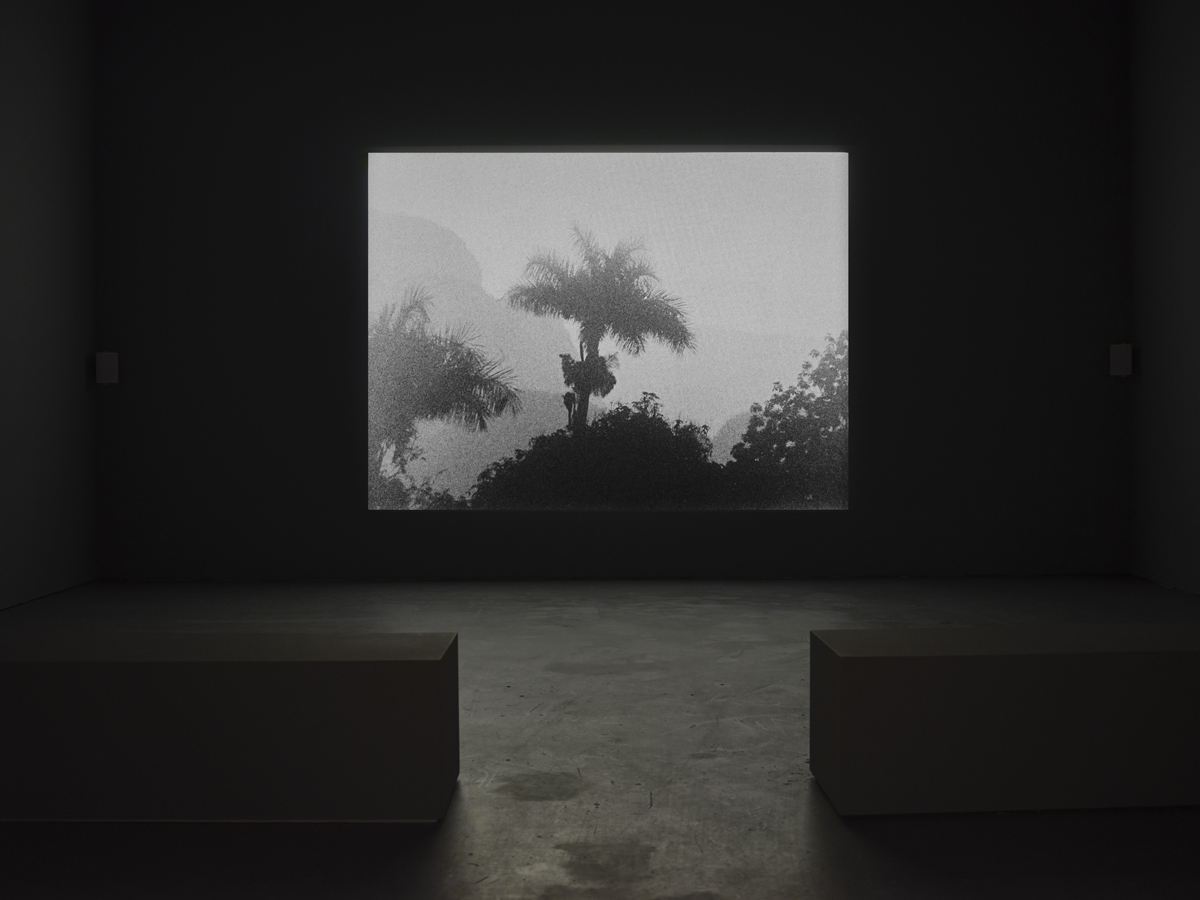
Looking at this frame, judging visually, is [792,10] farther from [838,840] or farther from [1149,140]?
[838,840]

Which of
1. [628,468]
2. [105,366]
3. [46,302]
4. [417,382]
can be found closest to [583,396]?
[628,468]

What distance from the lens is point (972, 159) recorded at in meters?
6.79

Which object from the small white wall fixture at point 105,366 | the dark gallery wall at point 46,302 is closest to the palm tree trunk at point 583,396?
the small white wall fixture at point 105,366

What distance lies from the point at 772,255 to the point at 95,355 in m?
4.60

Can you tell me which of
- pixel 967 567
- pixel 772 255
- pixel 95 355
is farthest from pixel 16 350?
pixel 967 567

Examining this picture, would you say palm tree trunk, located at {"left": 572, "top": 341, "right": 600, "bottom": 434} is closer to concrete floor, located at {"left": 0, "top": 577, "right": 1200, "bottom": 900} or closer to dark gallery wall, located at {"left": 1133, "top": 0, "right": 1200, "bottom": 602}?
concrete floor, located at {"left": 0, "top": 577, "right": 1200, "bottom": 900}

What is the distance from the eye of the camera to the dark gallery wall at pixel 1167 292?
19.9 feet

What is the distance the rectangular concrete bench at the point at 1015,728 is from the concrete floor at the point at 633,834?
0.06 meters

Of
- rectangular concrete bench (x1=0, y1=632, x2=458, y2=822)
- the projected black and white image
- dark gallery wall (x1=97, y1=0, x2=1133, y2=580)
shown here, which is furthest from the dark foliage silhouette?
rectangular concrete bench (x1=0, y1=632, x2=458, y2=822)

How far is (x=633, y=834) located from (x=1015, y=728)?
978 millimetres

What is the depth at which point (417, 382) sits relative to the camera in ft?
22.6

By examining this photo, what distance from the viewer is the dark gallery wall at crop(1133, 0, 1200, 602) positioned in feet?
19.9

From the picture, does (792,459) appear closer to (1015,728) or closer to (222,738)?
(1015,728)

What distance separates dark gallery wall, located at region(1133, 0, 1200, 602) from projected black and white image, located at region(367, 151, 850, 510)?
75.9 inches
